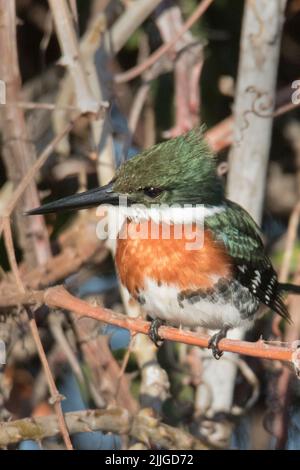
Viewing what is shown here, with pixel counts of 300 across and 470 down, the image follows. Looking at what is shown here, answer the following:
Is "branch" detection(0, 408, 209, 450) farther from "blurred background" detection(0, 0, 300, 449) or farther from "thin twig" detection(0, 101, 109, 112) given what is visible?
"thin twig" detection(0, 101, 109, 112)

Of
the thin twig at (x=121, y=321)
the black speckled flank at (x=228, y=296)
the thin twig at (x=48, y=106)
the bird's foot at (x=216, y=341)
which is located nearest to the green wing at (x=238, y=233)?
the black speckled flank at (x=228, y=296)

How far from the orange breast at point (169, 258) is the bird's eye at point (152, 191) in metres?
0.10

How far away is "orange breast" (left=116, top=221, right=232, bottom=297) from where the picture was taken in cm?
326

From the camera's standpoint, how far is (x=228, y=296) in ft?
11.0

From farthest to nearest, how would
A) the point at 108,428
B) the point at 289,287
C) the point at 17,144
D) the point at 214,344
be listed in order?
the point at 17,144
the point at 289,287
the point at 108,428
the point at 214,344

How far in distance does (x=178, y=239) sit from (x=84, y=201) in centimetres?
35

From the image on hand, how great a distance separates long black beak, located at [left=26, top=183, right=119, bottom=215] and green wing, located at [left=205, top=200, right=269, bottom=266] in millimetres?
359

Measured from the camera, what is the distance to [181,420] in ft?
12.9

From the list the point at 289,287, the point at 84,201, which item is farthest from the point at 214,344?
the point at 289,287

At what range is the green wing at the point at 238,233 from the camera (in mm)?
3414

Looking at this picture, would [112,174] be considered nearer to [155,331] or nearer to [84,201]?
[84,201]

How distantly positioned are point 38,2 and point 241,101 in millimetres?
1351
